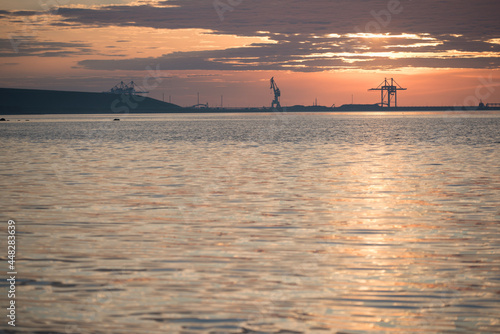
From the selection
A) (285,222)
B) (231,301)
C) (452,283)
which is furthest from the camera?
(285,222)

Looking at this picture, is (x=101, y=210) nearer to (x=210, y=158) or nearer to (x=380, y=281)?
(x=380, y=281)

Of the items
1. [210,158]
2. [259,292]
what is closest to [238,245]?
[259,292]

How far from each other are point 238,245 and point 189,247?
43.4 inches

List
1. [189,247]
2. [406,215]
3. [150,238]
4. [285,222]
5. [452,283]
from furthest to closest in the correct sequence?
[406,215], [285,222], [150,238], [189,247], [452,283]

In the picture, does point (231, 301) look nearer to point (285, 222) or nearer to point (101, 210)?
point (285, 222)

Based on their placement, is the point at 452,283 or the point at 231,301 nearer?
the point at 231,301

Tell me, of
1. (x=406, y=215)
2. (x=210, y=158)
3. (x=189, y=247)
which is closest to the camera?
(x=189, y=247)

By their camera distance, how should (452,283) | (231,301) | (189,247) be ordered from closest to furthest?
1. (231,301)
2. (452,283)
3. (189,247)

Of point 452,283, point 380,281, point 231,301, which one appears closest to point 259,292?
point 231,301

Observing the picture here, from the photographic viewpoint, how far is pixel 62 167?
3594cm

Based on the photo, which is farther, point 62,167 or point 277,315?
point 62,167

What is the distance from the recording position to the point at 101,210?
19859 millimetres

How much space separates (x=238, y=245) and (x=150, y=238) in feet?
7.58

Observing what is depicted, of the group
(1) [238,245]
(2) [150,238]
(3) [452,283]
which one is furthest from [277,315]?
(2) [150,238]
